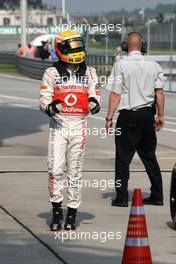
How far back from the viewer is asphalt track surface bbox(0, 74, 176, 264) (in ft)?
29.4

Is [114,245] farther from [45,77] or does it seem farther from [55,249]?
[45,77]

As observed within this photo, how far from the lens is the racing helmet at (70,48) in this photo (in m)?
9.89

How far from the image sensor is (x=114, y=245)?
938 cm

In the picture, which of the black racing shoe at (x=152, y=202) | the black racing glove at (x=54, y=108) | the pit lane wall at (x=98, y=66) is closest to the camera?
the black racing glove at (x=54, y=108)

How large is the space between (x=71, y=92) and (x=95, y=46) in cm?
6052

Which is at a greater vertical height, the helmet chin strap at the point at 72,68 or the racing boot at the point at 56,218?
the helmet chin strap at the point at 72,68

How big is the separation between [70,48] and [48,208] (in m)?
2.09

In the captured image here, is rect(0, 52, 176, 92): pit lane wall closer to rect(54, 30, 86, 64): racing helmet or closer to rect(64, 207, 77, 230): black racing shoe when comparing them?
rect(54, 30, 86, 64): racing helmet

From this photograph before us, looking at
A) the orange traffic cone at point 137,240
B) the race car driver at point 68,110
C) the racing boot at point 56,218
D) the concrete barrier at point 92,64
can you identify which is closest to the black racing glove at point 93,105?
the race car driver at point 68,110

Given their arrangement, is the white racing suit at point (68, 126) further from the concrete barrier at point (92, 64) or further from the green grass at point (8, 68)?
the green grass at point (8, 68)

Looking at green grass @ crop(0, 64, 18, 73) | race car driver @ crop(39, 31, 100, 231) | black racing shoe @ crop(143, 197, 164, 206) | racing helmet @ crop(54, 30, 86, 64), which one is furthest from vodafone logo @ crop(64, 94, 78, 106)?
green grass @ crop(0, 64, 18, 73)

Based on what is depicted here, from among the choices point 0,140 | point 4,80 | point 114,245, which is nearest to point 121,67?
point 114,245

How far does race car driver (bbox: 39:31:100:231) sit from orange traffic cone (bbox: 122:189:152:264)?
6.29 ft

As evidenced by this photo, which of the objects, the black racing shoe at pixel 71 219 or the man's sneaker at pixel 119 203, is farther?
the man's sneaker at pixel 119 203
